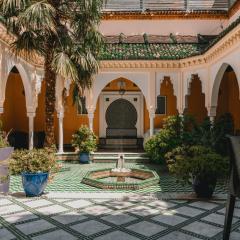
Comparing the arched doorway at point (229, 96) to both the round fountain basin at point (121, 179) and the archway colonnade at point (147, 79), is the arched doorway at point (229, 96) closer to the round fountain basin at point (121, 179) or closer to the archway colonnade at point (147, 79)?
the archway colonnade at point (147, 79)

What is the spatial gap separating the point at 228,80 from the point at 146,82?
155 inches

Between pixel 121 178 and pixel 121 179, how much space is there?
28mm

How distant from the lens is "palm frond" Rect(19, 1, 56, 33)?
27.9 feet

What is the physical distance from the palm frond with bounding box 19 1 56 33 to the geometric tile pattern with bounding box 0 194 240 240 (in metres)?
4.62

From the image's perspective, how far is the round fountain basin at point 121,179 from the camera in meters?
8.04

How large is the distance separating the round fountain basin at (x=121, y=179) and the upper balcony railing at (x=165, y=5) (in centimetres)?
1021

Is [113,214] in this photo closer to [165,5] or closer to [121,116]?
[121,116]

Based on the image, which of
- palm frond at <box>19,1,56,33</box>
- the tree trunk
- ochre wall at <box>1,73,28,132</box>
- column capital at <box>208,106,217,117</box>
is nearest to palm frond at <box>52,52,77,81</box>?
the tree trunk

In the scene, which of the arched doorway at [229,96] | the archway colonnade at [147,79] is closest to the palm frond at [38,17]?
the archway colonnade at [147,79]

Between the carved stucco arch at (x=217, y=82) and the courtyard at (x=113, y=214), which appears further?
the carved stucco arch at (x=217, y=82)

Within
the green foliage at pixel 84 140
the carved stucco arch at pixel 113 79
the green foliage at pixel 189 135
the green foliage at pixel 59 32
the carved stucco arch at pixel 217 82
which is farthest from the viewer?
the carved stucco arch at pixel 113 79

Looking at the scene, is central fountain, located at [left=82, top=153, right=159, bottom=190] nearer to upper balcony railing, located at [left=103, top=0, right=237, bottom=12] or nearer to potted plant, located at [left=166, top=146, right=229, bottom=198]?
potted plant, located at [left=166, top=146, right=229, bottom=198]

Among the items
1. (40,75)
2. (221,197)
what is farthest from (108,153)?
(221,197)

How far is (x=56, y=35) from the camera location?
9.62 metres
